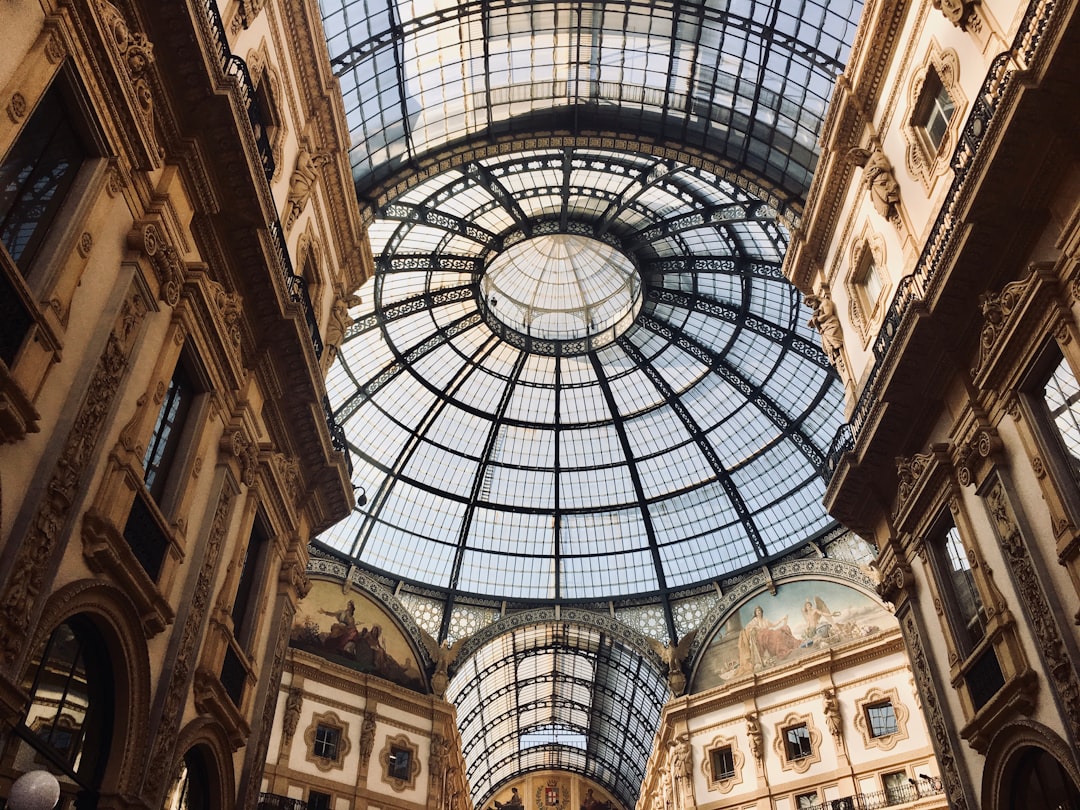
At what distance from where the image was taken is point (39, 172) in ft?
32.3

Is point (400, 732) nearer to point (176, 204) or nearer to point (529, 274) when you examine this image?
point (529, 274)

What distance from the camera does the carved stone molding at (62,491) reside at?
8570 millimetres

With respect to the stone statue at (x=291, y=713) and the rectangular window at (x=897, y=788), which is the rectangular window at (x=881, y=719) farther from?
the stone statue at (x=291, y=713)

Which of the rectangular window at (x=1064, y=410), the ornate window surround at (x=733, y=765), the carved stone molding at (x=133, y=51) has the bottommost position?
the rectangular window at (x=1064, y=410)

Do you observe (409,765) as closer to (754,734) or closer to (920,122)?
(754,734)

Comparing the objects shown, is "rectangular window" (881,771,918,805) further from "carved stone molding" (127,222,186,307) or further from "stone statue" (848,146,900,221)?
"carved stone molding" (127,222,186,307)

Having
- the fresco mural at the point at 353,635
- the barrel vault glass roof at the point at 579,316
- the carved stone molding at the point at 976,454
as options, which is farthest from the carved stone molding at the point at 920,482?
the fresco mural at the point at 353,635

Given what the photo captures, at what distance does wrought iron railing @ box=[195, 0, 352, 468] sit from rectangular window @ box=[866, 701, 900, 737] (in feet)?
73.6

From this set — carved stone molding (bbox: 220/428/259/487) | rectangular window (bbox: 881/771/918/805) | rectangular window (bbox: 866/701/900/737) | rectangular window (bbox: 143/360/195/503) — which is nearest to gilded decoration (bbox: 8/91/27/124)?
rectangular window (bbox: 143/360/195/503)

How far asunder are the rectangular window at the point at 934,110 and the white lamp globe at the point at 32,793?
1647 centimetres

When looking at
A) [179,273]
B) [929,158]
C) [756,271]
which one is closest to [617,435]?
[756,271]

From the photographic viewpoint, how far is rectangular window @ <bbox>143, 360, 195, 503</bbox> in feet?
43.2

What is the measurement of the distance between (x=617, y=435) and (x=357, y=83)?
22013 mm

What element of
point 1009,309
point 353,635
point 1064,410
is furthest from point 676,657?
point 1009,309
